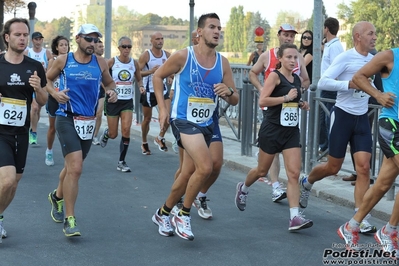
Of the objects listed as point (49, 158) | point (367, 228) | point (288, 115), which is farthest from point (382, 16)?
point (367, 228)

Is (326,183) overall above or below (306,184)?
below

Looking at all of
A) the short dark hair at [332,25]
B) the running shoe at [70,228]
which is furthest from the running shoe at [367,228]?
the short dark hair at [332,25]

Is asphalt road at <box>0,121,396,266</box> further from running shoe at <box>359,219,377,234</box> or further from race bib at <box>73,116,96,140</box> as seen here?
race bib at <box>73,116,96,140</box>

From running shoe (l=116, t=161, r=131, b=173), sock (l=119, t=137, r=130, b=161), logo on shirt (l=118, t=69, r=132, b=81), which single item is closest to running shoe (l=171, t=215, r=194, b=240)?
running shoe (l=116, t=161, r=131, b=173)

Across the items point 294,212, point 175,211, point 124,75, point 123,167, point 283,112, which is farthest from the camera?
point 124,75

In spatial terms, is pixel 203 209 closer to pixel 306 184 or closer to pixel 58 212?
pixel 306 184

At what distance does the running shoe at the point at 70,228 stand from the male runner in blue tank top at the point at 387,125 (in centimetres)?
250

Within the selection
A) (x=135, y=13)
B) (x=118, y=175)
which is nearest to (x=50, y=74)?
(x=118, y=175)

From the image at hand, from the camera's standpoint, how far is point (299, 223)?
22.4 feet

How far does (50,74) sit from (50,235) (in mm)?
1523

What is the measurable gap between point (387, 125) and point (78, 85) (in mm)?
2868

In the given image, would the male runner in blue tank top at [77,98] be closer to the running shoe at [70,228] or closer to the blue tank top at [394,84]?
the running shoe at [70,228]

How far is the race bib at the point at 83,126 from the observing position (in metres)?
6.90

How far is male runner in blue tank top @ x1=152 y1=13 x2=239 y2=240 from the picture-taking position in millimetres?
6566
